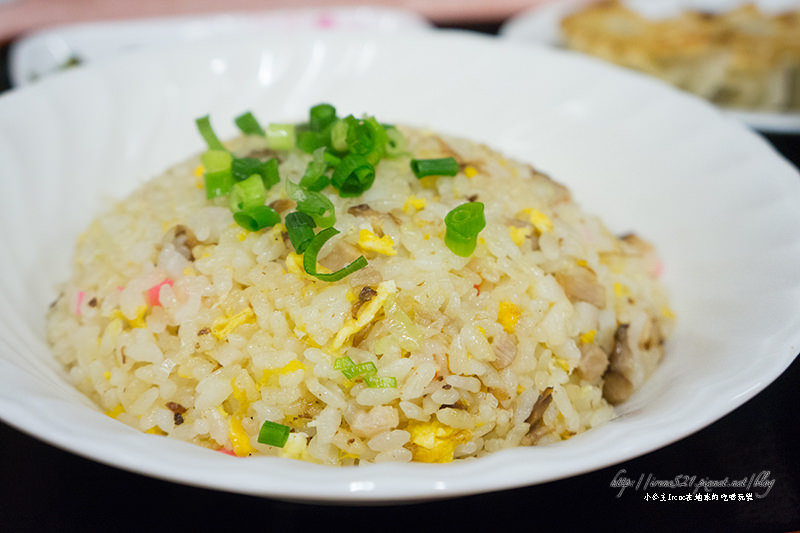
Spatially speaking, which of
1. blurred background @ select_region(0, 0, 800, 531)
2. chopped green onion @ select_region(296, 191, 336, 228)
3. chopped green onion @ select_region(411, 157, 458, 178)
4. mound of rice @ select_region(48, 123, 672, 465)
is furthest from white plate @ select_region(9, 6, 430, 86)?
chopped green onion @ select_region(296, 191, 336, 228)

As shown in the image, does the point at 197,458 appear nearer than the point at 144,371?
Yes

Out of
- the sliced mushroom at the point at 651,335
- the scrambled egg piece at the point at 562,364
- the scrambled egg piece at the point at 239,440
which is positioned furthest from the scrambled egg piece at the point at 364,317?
the sliced mushroom at the point at 651,335

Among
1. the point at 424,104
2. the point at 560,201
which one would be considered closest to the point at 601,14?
the point at 424,104

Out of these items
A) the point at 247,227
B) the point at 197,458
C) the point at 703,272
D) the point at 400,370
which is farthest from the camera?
the point at 703,272

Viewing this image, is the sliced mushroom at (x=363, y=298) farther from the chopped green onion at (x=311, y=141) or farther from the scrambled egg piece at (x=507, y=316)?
the chopped green onion at (x=311, y=141)

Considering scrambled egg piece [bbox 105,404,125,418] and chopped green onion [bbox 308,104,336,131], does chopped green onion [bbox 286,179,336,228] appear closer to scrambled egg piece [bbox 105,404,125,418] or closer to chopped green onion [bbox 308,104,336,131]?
chopped green onion [bbox 308,104,336,131]

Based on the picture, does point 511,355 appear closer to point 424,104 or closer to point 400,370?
point 400,370

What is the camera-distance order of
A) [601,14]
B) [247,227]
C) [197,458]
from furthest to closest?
1. [601,14]
2. [247,227]
3. [197,458]
